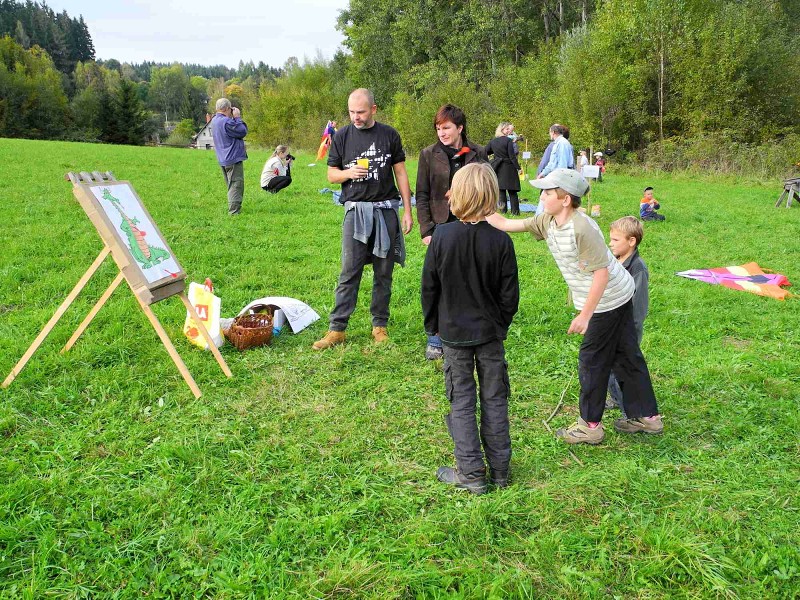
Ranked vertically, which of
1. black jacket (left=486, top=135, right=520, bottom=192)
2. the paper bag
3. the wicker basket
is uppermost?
black jacket (left=486, top=135, right=520, bottom=192)

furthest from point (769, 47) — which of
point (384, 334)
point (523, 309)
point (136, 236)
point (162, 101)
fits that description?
point (162, 101)

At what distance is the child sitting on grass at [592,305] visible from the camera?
313cm

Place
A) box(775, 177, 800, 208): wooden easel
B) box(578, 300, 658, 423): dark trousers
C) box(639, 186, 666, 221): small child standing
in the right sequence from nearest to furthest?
box(578, 300, 658, 423): dark trousers, box(639, 186, 666, 221): small child standing, box(775, 177, 800, 208): wooden easel

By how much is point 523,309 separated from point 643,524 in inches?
133

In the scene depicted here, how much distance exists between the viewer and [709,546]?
103 inches

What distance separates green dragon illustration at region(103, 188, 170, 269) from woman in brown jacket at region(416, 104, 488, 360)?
2135 mm

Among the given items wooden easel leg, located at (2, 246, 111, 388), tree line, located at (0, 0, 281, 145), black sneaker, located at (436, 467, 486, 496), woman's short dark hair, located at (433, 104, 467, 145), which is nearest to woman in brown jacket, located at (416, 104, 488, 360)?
woman's short dark hair, located at (433, 104, 467, 145)

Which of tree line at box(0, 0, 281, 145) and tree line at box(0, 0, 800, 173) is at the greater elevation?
tree line at box(0, 0, 281, 145)

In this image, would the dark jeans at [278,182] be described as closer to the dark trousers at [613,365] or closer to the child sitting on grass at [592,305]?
the child sitting on grass at [592,305]

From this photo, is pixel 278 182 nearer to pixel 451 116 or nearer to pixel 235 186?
pixel 235 186

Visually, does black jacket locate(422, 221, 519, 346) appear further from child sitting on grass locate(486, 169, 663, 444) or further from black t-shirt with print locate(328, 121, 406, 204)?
black t-shirt with print locate(328, 121, 406, 204)

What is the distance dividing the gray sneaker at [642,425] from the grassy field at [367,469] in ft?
0.25

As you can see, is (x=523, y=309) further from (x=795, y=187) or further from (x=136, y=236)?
(x=795, y=187)

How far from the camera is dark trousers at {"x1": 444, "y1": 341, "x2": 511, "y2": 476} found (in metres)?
3.02
